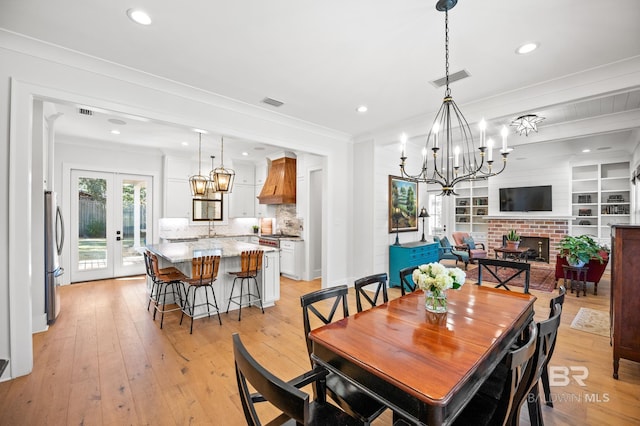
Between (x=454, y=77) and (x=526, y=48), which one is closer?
(x=526, y=48)

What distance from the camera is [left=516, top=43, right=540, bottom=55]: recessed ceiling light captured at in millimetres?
2477

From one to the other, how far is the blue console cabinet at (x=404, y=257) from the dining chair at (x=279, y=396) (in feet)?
12.8

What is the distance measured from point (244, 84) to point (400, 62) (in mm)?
Result: 1746

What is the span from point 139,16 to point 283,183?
4.40m

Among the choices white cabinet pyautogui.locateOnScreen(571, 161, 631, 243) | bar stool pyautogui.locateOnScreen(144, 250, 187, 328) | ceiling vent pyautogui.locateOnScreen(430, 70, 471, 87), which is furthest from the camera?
white cabinet pyautogui.locateOnScreen(571, 161, 631, 243)

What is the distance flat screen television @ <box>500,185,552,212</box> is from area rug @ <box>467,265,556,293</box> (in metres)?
1.61

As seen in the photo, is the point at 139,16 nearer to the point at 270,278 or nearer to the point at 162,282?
the point at 162,282

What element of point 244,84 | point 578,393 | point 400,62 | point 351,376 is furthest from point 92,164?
point 578,393

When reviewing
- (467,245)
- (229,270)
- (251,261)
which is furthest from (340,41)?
(467,245)

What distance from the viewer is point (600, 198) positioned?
6.98 m

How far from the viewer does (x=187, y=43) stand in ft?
8.17

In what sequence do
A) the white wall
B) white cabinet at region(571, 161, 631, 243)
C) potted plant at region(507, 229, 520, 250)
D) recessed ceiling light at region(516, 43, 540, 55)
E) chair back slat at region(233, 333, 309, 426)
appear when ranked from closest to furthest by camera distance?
chair back slat at region(233, 333, 309, 426), the white wall, recessed ceiling light at region(516, 43, 540, 55), white cabinet at region(571, 161, 631, 243), potted plant at region(507, 229, 520, 250)

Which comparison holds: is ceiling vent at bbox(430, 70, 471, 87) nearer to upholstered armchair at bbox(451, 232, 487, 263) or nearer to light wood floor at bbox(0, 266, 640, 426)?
light wood floor at bbox(0, 266, 640, 426)

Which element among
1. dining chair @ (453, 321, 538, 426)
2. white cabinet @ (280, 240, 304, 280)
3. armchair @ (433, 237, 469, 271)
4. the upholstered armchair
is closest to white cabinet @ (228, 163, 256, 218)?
white cabinet @ (280, 240, 304, 280)
